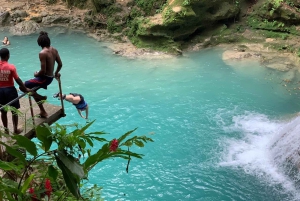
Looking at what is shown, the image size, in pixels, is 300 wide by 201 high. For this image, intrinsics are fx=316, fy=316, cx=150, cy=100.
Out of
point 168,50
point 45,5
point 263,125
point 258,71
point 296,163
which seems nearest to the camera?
point 296,163

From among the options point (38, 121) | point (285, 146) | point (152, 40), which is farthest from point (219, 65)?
point (38, 121)

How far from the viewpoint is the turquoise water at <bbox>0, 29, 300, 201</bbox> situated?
6.81 meters

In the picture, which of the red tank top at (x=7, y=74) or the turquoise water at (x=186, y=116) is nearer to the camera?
the red tank top at (x=7, y=74)

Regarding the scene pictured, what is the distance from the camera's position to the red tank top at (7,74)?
14.4 ft

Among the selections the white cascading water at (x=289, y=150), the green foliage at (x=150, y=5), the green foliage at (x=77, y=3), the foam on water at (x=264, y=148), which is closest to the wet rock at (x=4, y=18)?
the green foliage at (x=77, y=3)

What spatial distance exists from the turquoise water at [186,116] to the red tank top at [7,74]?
3.12 m

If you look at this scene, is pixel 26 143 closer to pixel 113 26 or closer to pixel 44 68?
pixel 44 68

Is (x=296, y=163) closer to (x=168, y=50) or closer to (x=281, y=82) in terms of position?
(x=281, y=82)

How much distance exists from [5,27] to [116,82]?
848 cm

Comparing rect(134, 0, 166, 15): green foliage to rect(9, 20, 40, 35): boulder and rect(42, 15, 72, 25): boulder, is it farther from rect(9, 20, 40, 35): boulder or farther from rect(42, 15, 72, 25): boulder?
rect(9, 20, 40, 35): boulder

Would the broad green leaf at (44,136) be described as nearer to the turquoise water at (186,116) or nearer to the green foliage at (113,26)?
the turquoise water at (186,116)

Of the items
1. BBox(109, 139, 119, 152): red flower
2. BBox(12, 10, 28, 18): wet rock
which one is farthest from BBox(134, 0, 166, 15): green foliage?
BBox(109, 139, 119, 152): red flower

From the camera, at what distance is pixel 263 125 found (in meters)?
8.77

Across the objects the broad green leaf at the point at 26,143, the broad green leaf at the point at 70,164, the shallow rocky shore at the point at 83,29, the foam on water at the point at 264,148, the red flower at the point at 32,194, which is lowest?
the foam on water at the point at 264,148
